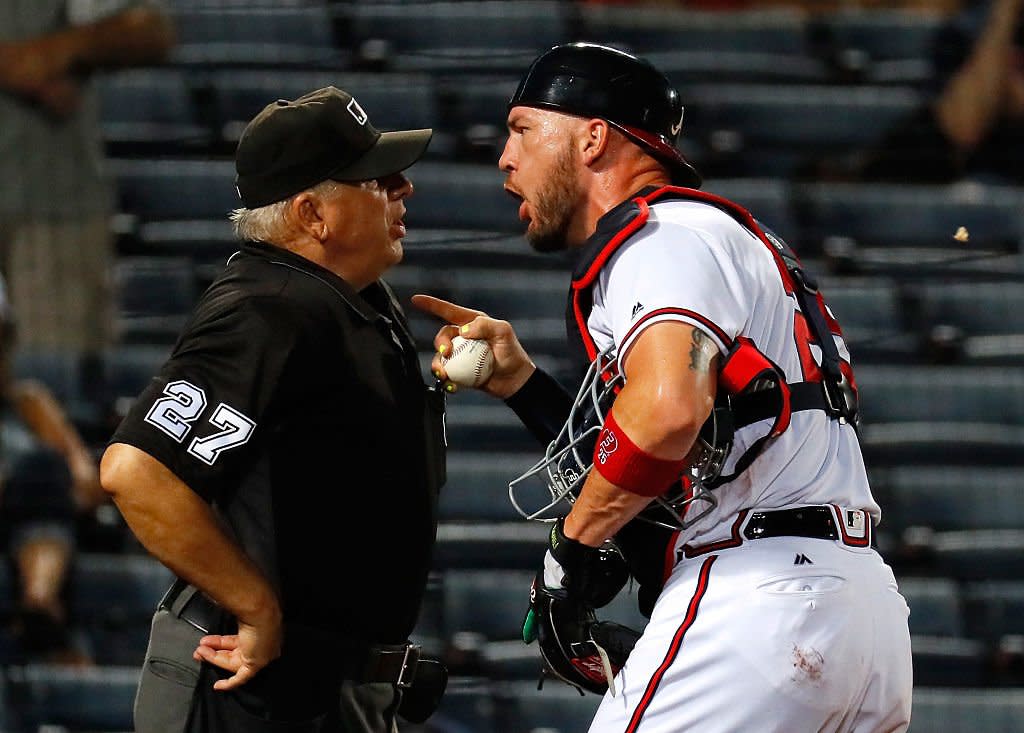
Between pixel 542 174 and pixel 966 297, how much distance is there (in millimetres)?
3249

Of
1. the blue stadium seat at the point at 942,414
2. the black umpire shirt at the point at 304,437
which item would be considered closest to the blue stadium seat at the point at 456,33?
the blue stadium seat at the point at 942,414

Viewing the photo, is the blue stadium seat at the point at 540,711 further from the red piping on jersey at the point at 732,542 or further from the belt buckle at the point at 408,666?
the red piping on jersey at the point at 732,542

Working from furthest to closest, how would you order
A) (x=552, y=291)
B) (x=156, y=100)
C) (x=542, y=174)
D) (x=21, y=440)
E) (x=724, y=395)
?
(x=156, y=100), (x=552, y=291), (x=21, y=440), (x=542, y=174), (x=724, y=395)

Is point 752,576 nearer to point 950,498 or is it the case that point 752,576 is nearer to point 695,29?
point 950,498

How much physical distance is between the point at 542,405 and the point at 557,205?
1.29 ft

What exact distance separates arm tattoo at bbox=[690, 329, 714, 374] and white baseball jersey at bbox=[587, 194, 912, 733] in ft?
0.04

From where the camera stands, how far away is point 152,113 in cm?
550

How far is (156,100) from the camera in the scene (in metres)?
5.49

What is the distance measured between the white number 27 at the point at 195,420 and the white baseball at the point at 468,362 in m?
0.44

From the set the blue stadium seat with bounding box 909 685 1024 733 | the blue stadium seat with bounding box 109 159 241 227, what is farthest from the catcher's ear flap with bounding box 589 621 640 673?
the blue stadium seat with bounding box 109 159 241 227

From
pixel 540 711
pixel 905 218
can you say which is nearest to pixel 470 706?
pixel 540 711

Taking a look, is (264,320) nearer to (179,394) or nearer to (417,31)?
(179,394)

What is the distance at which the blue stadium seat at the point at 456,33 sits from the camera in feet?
→ 18.8

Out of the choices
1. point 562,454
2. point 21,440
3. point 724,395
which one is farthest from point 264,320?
point 21,440
